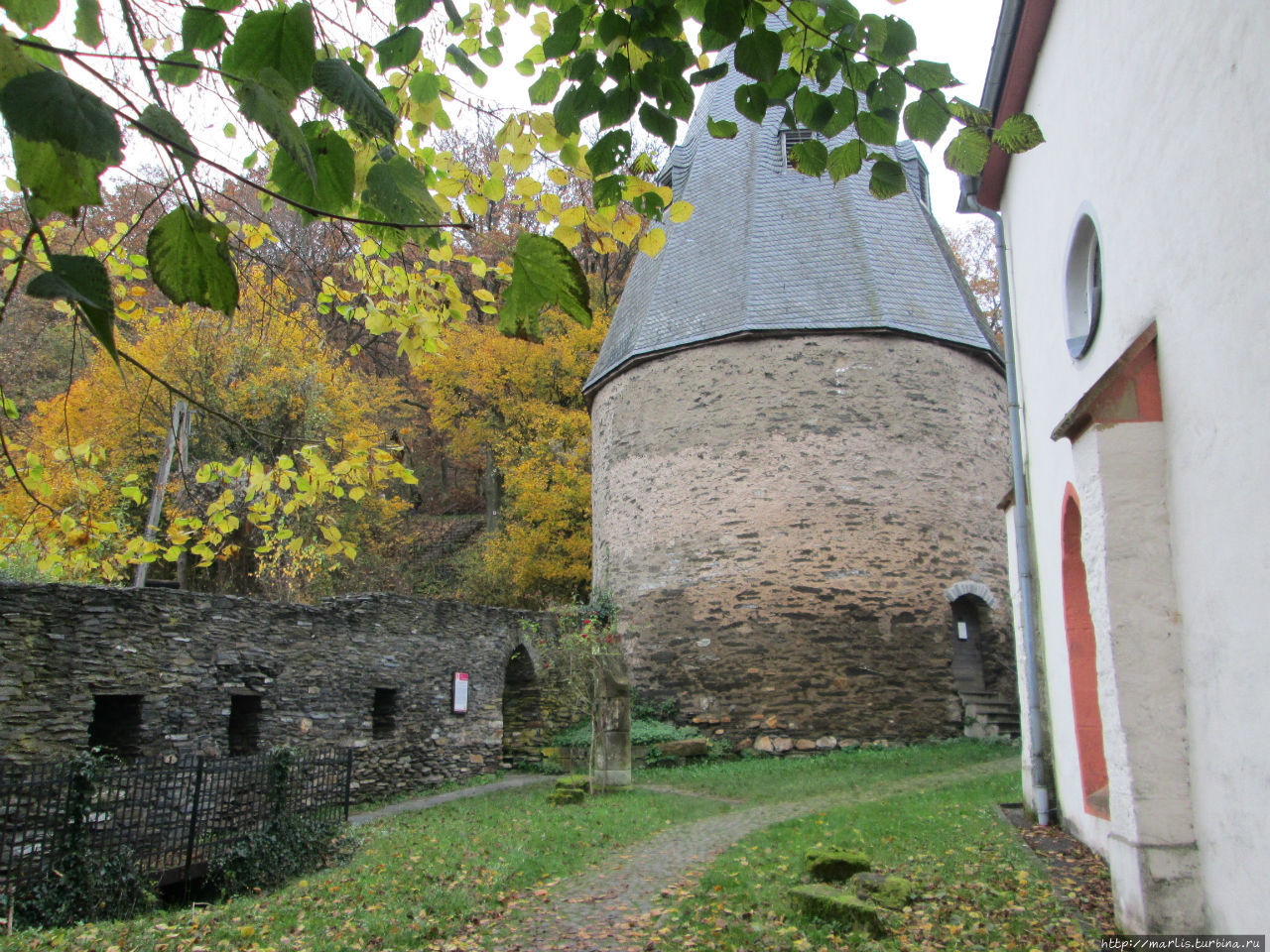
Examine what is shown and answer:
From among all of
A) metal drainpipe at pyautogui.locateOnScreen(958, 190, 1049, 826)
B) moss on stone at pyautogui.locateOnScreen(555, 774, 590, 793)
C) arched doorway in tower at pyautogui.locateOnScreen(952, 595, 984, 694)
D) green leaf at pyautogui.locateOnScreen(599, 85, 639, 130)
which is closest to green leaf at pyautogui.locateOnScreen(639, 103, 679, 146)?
green leaf at pyautogui.locateOnScreen(599, 85, 639, 130)

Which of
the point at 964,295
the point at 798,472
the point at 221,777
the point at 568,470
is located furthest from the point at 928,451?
the point at 221,777

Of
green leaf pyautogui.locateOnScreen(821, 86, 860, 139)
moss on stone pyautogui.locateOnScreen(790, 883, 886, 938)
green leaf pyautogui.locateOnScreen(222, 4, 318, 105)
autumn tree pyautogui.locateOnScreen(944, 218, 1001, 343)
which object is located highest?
autumn tree pyautogui.locateOnScreen(944, 218, 1001, 343)

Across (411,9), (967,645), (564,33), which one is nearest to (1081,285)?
(564,33)

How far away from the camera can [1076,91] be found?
564 cm

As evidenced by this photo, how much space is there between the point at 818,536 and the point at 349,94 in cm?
1333

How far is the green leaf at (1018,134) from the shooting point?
255 cm

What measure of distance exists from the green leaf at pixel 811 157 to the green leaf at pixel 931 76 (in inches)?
12.8

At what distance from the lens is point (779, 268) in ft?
53.1

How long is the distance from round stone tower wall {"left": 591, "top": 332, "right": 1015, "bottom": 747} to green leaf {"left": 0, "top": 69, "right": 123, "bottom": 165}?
44.8 ft

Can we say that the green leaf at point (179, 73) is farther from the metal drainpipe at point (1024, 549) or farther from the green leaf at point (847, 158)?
the metal drainpipe at point (1024, 549)

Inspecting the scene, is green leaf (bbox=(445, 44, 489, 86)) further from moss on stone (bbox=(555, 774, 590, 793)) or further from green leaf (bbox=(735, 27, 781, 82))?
moss on stone (bbox=(555, 774, 590, 793))

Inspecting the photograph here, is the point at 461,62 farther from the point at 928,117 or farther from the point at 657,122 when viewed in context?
the point at 928,117

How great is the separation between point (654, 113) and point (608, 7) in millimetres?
324

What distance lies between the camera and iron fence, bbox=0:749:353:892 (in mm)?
6184
